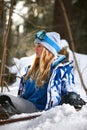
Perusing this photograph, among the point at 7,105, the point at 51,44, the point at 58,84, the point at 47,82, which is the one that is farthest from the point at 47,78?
the point at 7,105

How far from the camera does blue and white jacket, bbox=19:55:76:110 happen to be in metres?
3.81

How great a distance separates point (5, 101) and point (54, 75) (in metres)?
0.52

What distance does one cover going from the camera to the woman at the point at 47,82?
3.81 m

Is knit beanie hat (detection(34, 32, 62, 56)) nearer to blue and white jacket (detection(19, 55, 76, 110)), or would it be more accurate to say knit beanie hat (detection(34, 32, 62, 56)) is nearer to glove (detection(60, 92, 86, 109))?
blue and white jacket (detection(19, 55, 76, 110))

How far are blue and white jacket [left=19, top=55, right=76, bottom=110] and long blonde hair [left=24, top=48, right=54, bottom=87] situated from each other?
0.05 meters

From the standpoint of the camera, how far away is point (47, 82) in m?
3.95

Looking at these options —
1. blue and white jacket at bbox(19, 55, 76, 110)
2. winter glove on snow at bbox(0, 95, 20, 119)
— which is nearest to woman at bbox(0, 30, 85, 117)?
blue and white jacket at bbox(19, 55, 76, 110)

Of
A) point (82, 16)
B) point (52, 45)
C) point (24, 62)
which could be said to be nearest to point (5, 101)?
point (52, 45)

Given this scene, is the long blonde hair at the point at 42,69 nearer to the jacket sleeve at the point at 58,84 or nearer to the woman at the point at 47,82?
the woman at the point at 47,82

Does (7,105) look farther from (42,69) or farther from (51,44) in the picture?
(51,44)

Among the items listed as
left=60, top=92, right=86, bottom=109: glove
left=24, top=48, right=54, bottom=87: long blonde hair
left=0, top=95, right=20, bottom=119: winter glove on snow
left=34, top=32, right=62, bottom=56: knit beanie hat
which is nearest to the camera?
left=0, top=95, right=20, bottom=119: winter glove on snow

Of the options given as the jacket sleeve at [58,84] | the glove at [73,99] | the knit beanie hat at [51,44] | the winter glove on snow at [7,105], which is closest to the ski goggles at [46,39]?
the knit beanie hat at [51,44]

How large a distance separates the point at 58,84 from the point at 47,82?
14 centimetres

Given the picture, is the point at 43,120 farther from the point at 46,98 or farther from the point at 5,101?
the point at 46,98
